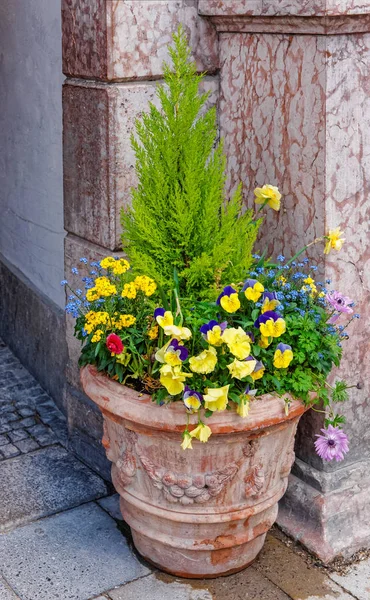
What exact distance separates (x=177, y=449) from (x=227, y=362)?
1.16ft

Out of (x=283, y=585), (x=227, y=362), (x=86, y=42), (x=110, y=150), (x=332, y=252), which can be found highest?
(x=86, y=42)

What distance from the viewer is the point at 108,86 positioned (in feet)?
11.8

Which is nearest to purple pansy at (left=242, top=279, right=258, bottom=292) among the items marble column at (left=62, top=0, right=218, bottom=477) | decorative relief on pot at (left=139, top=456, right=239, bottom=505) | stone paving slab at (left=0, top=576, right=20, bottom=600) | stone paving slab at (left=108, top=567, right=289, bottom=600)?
decorative relief on pot at (left=139, top=456, right=239, bottom=505)

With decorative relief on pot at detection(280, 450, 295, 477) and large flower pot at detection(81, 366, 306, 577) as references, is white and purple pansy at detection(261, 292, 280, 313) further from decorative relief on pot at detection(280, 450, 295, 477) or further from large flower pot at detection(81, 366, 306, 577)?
decorative relief on pot at detection(280, 450, 295, 477)

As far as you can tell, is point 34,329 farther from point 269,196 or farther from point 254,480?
A: point 254,480

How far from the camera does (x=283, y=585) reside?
11.3 feet

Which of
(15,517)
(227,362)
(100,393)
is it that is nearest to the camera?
(227,362)

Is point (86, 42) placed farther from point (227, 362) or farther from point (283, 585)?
point (283, 585)

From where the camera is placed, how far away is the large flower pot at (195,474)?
315 centimetres

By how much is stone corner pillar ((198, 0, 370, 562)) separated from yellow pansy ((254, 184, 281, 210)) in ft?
0.30

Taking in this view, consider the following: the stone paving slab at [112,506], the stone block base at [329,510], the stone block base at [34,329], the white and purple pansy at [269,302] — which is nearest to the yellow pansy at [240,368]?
the white and purple pansy at [269,302]

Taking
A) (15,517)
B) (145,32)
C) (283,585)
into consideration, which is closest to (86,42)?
(145,32)

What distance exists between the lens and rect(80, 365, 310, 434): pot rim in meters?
3.08

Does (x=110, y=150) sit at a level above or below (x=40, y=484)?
above
